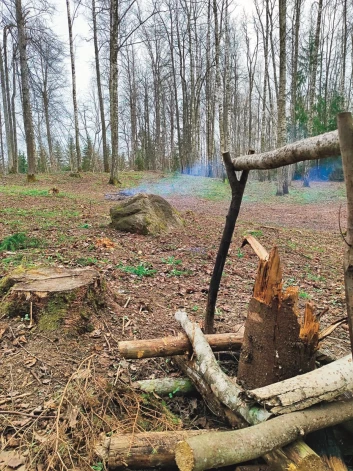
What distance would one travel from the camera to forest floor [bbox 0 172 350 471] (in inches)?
88.7

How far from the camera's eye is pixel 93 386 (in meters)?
2.51

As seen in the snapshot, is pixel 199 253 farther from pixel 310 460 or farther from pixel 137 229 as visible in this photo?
pixel 310 460

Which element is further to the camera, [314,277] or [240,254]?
[240,254]

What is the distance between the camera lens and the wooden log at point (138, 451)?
190 centimetres

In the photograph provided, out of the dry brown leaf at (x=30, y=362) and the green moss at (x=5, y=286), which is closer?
the dry brown leaf at (x=30, y=362)

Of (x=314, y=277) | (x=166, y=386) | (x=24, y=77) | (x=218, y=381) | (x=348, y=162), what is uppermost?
(x=24, y=77)

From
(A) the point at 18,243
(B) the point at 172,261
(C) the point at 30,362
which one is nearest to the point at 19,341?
(C) the point at 30,362

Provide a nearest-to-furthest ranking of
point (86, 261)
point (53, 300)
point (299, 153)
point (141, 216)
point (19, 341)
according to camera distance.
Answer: point (299, 153) < point (19, 341) < point (53, 300) < point (86, 261) < point (141, 216)

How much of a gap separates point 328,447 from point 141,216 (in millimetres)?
5915

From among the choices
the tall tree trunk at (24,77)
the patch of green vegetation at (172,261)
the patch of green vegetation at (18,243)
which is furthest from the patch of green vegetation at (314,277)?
the tall tree trunk at (24,77)

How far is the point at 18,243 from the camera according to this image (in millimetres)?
5570

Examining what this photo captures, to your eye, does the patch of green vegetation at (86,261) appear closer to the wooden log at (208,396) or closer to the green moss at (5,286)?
the green moss at (5,286)

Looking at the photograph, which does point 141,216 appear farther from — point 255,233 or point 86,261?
point 255,233

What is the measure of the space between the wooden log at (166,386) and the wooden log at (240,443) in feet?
2.91
